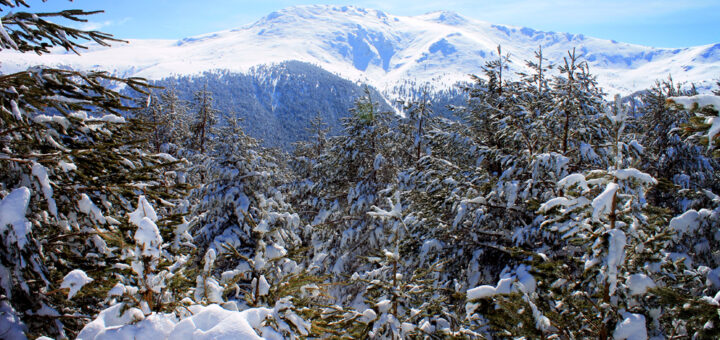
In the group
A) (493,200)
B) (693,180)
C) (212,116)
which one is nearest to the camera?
(493,200)

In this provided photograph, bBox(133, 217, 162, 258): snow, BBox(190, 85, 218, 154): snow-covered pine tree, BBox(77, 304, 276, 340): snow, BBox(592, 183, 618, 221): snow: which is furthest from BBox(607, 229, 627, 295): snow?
BBox(190, 85, 218, 154): snow-covered pine tree

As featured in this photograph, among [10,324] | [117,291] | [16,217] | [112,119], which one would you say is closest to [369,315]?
[117,291]

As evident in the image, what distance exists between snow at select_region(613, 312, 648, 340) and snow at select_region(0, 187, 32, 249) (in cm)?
495

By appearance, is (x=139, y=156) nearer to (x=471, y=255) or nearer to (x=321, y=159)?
(x=471, y=255)

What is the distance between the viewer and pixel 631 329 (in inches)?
116

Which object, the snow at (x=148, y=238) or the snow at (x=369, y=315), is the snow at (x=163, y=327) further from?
the snow at (x=369, y=315)

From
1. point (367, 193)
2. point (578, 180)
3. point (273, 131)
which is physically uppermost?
point (578, 180)

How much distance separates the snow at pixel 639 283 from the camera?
10.2ft

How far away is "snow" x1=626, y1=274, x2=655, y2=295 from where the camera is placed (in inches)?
122

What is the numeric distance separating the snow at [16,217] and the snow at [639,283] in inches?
204

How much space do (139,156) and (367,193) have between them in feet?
28.0

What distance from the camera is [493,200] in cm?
759

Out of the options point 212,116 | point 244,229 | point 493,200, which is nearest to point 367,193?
point 244,229

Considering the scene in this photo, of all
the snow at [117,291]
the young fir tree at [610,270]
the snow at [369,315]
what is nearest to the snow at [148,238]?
the snow at [117,291]
